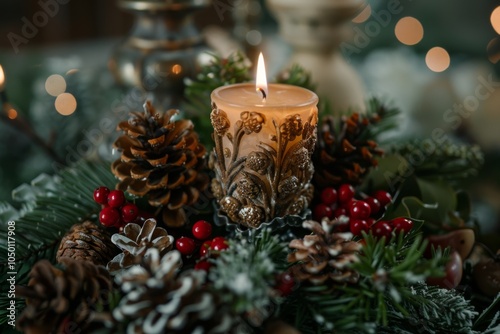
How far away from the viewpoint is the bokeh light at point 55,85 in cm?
86

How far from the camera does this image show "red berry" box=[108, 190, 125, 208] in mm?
441

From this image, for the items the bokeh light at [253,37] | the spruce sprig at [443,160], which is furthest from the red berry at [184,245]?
the bokeh light at [253,37]

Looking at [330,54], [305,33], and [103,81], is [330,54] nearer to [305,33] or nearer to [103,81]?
[305,33]

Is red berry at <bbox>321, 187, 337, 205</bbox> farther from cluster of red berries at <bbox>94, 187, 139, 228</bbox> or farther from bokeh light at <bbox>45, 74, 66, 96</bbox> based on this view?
bokeh light at <bbox>45, 74, 66, 96</bbox>

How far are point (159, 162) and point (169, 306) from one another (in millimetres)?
155

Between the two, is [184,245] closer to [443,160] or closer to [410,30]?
[443,160]

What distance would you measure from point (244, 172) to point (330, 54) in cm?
36

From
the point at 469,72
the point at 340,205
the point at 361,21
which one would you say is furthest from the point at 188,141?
the point at 361,21

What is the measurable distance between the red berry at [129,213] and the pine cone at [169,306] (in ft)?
0.37

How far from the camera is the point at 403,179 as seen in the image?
53 cm

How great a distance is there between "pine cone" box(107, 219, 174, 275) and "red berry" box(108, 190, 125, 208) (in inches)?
1.1

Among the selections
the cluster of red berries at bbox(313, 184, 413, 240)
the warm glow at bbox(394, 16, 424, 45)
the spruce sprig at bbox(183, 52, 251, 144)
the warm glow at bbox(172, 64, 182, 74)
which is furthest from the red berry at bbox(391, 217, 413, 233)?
the warm glow at bbox(394, 16, 424, 45)

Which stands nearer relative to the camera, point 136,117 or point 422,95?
point 136,117

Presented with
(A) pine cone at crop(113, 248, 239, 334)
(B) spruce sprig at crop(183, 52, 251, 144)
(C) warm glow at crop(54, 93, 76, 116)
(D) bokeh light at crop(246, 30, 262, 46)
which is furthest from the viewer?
(D) bokeh light at crop(246, 30, 262, 46)
